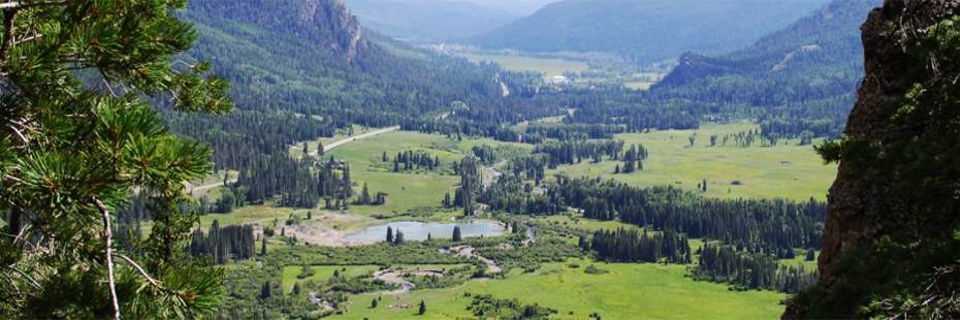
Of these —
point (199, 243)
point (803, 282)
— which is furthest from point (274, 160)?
point (803, 282)

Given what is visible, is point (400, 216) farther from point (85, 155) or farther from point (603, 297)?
point (85, 155)

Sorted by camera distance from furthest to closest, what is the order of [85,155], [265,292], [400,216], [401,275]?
[400,216]
[401,275]
[265,292]
[85,155]

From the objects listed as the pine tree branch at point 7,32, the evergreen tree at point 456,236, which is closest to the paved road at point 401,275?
the evergreen tree at point 456,236

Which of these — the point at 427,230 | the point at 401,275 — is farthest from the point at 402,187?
the point at 401,275

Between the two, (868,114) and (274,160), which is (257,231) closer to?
(274,160)

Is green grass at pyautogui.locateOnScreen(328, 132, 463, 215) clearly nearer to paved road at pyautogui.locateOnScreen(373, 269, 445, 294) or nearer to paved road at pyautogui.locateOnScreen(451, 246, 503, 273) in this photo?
paved road at pyautogui.locateOnScreen(451, 246, 503, 273)

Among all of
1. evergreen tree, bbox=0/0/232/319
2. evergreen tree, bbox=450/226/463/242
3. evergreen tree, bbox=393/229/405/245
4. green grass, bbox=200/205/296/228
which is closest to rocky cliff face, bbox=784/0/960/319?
evergreen tree, bbox=0/0/232/319
